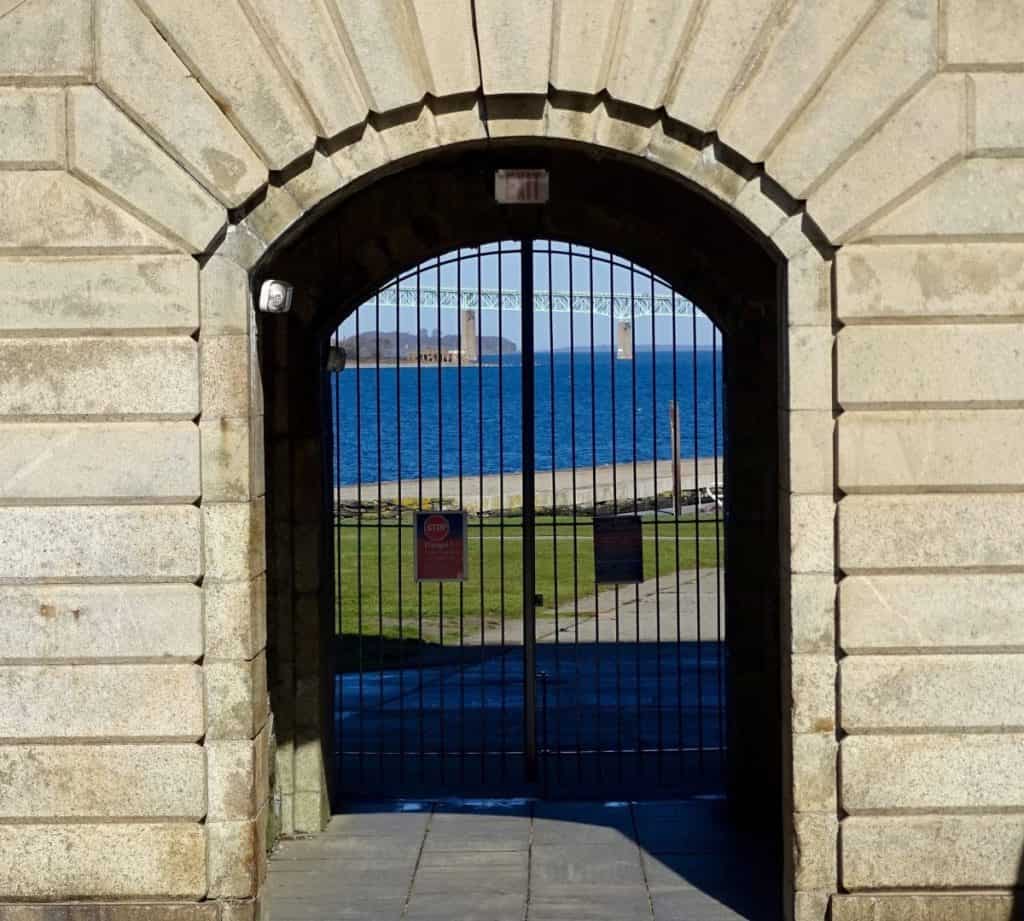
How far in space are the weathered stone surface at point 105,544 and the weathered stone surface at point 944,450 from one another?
2.75 meters

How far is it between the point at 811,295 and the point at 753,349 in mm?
2675

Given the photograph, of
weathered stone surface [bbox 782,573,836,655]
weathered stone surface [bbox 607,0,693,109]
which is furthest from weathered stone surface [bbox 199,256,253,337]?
weathered stone surface [bbox 782,573,836,655]

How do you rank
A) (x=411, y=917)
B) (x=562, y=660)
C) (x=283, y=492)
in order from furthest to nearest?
(x=562, y=660)
(x=283, y=492)
(x=411, y=917)

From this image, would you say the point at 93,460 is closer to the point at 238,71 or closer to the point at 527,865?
the point at 238,71

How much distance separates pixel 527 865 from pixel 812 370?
3262 mm

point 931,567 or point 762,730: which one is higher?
point 931,567

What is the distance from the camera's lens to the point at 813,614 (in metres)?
7.66

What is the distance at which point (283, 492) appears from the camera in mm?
10086

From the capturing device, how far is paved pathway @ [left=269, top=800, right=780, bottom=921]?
8.61 meters

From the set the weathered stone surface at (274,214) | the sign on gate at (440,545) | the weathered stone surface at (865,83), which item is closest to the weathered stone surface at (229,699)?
the weathered stone surface at (274,214)

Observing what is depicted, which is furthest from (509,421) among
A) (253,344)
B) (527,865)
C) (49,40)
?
(49,40)

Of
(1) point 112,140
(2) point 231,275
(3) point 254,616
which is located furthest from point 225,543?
(1) point 112,140

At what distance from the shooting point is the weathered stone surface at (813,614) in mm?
7648

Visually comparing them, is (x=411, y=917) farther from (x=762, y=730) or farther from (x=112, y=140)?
(x=112, y=140)
